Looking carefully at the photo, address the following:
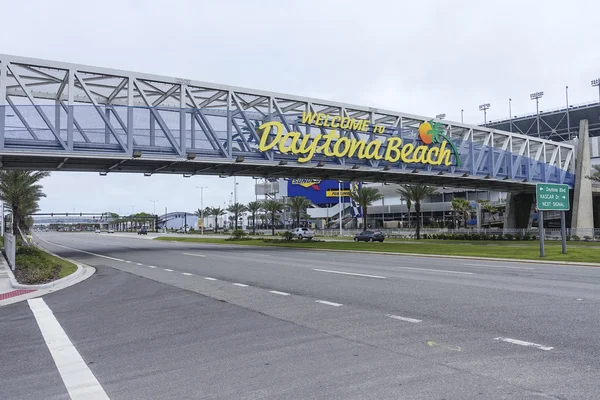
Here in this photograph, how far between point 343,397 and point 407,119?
130 feet

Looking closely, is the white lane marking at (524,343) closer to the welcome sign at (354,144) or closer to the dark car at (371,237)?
the welcome sign at (354,144)

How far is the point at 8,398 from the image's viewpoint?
5059 millimetres

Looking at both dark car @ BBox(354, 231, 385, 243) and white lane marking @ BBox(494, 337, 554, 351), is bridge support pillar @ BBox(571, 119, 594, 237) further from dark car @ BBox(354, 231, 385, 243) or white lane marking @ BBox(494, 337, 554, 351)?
white lane marking @ BBox(494, 337, 554, 351)

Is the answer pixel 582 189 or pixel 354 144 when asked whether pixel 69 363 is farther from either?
pixel 582 189

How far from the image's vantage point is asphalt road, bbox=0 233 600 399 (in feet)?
16.7

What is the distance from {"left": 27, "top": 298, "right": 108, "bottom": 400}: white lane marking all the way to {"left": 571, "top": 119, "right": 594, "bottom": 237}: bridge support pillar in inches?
2009

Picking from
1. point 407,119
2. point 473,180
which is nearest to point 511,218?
point 473,180

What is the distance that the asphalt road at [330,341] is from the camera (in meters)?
5.09

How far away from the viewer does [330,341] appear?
22.9 feet

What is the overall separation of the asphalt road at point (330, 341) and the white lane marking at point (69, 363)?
0.12 meters

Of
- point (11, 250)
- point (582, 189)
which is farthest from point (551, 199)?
point (582, 189)

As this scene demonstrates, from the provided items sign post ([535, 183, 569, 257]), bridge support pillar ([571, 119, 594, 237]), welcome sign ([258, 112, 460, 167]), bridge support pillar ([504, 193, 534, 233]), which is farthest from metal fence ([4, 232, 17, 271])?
bridge support pillar ([504, 193, 534, 233])

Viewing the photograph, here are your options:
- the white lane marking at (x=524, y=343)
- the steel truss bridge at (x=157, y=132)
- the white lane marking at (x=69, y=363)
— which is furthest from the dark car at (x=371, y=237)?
the white lane marking at (x=524, y=343)

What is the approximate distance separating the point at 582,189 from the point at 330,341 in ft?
171
